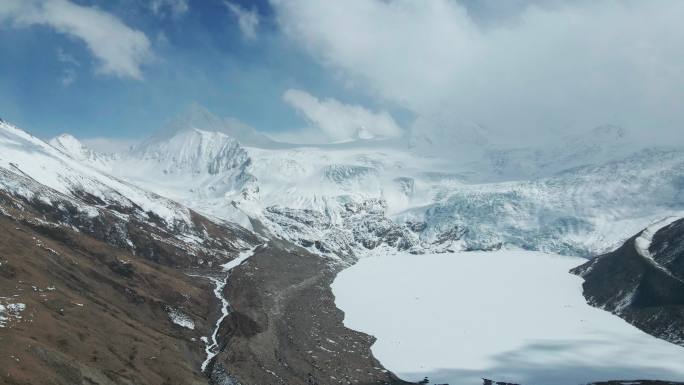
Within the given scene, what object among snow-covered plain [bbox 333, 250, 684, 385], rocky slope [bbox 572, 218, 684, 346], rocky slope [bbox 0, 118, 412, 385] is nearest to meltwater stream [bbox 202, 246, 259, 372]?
rocky slope [bbox 0, 118, 412, 385]

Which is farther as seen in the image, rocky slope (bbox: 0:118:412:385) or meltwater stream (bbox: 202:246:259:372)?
meltwater stream (bbox: 202:246:259:372)

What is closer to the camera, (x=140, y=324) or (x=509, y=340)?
(x=140, y=324)

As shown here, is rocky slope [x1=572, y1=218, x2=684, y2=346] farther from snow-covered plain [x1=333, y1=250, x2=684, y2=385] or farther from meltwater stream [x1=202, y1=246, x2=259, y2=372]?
meltwater stream [x1=202, y1=246, x2=259, y2=372]

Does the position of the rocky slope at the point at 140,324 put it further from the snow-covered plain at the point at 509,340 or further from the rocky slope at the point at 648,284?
the rocky slope at the point at 648,284

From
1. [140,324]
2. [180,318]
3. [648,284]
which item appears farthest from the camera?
[648,284]

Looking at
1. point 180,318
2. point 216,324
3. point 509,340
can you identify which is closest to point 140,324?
point 180,318

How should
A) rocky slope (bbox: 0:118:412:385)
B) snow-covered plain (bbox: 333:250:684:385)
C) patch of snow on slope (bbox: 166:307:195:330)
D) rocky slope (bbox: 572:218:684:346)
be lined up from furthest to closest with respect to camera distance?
rocky slope (bbox: 572:218:684:346) → patch of snow on slope (bbox: 166:307:195:330) → snow-covered plain (bbox: 333:250:684:385) → rocky slope (bbox: 0:118:412:385)

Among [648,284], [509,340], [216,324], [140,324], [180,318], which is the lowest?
[140,324]

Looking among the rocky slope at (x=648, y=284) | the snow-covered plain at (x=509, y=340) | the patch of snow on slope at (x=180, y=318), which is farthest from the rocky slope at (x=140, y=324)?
the rocky slope at (x=648, y=284)

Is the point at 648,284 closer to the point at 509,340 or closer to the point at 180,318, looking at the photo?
the point at 509,340
